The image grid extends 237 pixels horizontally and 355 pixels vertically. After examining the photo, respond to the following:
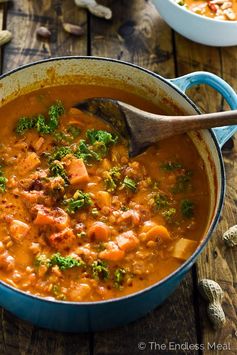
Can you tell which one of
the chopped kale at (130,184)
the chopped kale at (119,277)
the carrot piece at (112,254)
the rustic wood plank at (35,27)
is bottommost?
the chopped kale at (119,277)

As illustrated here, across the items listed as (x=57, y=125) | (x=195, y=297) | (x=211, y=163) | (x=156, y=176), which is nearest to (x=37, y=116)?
(x=57, y=125)

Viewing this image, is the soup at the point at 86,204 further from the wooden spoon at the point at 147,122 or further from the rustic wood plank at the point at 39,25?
the rustic wood plank at the point at 39,25

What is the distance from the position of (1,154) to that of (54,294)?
0.83 metres

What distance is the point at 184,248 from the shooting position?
305 cm

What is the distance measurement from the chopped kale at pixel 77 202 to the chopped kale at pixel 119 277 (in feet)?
1.23

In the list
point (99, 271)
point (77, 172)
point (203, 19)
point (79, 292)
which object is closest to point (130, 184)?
point (77, 172)

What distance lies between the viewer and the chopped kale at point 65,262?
293 cm

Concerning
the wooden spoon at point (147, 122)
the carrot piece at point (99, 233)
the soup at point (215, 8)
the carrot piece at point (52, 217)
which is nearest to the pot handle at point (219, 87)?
the wooden spoon at point (147, 122)

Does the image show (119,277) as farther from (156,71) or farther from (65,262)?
(156,71)

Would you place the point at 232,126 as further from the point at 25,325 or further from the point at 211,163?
the point at 25,325

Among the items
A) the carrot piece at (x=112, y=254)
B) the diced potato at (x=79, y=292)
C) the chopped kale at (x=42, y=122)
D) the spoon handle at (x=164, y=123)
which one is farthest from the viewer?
the chopped kale at (x=42, y=122)

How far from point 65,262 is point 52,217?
25 centimetres

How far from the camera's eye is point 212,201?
3.22m

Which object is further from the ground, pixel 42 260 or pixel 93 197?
pixel 93 197
